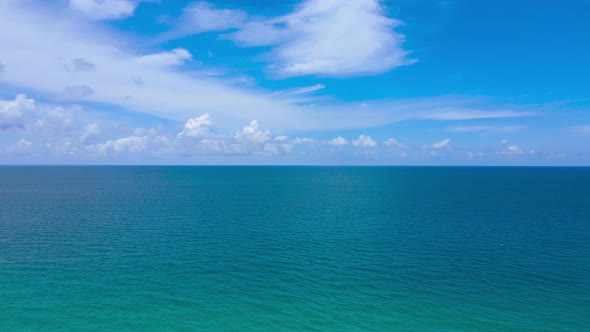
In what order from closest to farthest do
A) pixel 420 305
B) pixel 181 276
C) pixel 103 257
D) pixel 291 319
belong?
pixel 291 319, pixel 420 305, pixel 181 276, pixel 103 257

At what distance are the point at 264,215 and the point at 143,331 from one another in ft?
215

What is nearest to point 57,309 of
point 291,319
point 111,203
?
point 291,319

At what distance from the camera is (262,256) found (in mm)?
59906

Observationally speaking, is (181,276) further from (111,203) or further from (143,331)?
(111,203)

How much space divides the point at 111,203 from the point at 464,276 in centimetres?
12484

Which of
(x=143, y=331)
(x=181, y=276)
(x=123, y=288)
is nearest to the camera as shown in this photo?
(x=143, y=331)

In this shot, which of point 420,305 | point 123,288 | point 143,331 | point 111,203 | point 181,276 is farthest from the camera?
point 111,203

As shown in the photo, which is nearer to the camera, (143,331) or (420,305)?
(143,331)

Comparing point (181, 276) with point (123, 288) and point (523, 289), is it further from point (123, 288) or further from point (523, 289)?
point (523, 289)

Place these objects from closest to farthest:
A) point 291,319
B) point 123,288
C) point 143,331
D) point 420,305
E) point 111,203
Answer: point 143,331
point 291,319
point 420,305
point 123,288
point 111,203

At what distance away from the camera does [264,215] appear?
3952 inches

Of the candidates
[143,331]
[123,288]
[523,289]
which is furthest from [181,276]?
[523,289]

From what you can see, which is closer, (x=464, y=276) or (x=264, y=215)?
(x=464, y=276)

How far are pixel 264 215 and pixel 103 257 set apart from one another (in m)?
50.5
